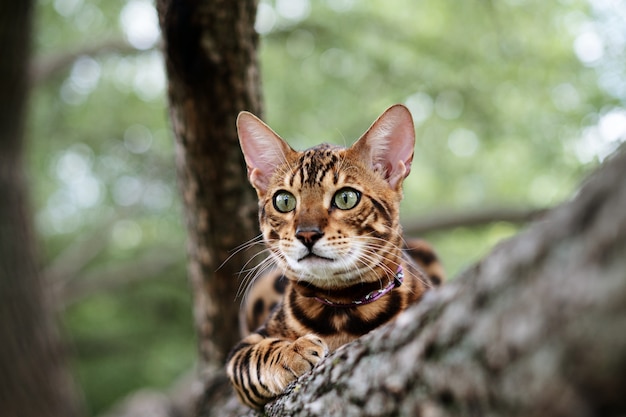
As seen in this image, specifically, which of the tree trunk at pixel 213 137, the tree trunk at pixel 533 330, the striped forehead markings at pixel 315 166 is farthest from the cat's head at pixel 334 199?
the tree trunk at pixel 533 330

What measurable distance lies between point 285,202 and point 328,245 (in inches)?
10.0

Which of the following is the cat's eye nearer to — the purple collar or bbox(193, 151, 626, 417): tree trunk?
the purple collar

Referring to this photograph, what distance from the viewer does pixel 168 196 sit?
6.48m

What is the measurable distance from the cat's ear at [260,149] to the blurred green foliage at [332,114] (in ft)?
5.05

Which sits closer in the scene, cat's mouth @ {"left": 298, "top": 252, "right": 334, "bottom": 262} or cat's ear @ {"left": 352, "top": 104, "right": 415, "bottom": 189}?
cat's mouth @ {"left": 298, "top": 252, "right": 334, "bottom": 262}

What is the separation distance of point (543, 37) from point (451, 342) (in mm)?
4116

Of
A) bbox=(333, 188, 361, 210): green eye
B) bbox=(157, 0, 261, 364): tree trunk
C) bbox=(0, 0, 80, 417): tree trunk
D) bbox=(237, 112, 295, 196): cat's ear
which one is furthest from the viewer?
bbox=(0, 0, 80, 417): tree trunk

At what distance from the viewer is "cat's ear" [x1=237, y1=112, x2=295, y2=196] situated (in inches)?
79.1

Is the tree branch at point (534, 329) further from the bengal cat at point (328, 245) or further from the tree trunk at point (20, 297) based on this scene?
the tree trunk at point (20, 297)

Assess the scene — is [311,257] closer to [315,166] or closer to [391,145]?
[315,166]

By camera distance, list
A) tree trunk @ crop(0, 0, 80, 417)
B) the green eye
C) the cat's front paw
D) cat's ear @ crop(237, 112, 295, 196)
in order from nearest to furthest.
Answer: the cat's front paw → the green eye → cat's ear @ crop(237, 112, 295, 196) → tree trunk @ crop(0, 0, 80, 417)

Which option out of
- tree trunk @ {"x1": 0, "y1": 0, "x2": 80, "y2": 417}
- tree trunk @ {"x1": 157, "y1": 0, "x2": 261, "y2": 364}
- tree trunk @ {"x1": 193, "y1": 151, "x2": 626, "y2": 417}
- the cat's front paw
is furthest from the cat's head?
tree trunk @ {"x1": 0, "y1": 0, "x2": 80, "y2": 417}

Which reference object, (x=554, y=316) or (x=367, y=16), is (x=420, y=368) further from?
(x=367, y=16)

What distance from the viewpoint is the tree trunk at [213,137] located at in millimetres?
2258
